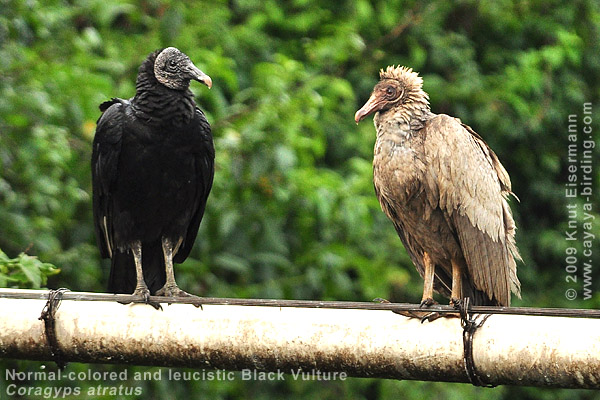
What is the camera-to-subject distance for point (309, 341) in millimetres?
2604

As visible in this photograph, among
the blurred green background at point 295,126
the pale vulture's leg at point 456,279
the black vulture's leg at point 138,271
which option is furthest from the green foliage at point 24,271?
the pale vulture's leg at point 456,279

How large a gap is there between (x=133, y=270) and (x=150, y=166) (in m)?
0.54

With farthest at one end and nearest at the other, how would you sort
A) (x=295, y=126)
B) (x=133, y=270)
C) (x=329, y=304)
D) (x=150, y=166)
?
1. (x=295, y=126)
2. (x=133, y=270)
3. (x=150, y=166)
4. (x=329, y=304)

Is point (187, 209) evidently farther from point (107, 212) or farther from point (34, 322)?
point (34, 322)

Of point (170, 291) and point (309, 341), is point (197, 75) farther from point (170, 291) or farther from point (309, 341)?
point (309, 341)

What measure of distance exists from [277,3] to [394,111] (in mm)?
3438

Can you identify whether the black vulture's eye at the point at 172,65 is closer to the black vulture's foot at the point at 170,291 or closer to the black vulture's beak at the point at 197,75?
the black vulture's beak at the point at 197,75

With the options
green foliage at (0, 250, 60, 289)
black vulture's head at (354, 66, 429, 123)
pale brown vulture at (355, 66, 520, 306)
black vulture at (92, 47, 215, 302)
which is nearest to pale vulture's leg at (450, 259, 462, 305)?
pale brown vulture at (355, 66, 520, 306)

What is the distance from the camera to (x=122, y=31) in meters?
5.98

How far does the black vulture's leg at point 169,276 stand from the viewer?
12.2 feet

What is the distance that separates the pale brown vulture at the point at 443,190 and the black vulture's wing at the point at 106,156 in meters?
1.06

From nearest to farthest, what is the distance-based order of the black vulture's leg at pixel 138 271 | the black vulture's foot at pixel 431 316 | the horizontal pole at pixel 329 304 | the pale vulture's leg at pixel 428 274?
the horizontal pole at pixel 329 304
the black vulture's foot at pixel 431 316
the pale vulture's leg at pixel 428 274
the black vulture's leg at pixel 138 271

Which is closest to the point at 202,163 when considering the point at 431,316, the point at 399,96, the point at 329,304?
the point at 399,96

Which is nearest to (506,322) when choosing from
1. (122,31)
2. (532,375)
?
(532,375)
